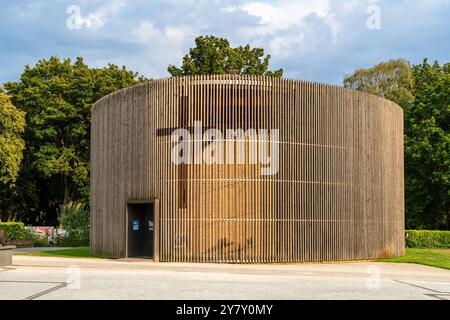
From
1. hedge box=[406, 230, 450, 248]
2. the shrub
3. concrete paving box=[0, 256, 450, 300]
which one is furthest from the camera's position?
hedge box=[406, 230, 450, 248]

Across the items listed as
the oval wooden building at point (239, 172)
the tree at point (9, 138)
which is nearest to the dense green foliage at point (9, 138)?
the tree at point (9, 138)

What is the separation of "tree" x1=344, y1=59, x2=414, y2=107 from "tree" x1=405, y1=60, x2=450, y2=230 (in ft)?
12.7

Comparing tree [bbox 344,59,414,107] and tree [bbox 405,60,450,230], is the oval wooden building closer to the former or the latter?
tree [bbox 405,60,450,230]

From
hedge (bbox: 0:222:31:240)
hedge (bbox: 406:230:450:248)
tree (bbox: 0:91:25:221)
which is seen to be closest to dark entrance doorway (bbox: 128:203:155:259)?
hedge (bbox: 0:222:31:240)

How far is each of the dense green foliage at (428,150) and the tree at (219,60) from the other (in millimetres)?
12755

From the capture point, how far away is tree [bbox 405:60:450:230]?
48531 millimetres

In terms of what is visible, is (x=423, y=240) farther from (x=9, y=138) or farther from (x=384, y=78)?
(x=9, y=138)

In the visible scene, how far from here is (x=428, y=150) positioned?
48.9 meters

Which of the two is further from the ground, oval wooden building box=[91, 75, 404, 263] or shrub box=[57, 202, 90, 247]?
oval wooden building box=[91, 75, 404, 263]

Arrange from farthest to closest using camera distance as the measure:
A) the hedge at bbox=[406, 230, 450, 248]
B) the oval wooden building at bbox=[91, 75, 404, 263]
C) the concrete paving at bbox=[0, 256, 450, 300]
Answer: the hedge at bbox=[406, 230, 450, 248] < the oval wooden building at bbox=[91, 75, 404, 263] < the concrete paving at bbox=[0, 256, 450, 300]

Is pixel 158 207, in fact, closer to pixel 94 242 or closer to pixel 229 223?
Result: pixel 229 223

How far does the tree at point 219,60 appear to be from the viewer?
194 ft

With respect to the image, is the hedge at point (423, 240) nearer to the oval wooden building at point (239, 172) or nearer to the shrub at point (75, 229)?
the oval wooden building at point (239, 172)

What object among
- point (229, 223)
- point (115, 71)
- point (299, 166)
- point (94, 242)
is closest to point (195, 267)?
point (229, 223)
